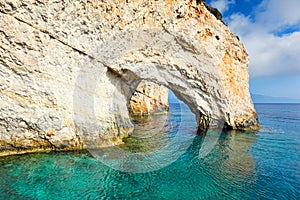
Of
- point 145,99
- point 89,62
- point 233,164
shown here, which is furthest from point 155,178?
point 145,99

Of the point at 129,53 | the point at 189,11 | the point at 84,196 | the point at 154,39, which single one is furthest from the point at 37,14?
the point at 189,11

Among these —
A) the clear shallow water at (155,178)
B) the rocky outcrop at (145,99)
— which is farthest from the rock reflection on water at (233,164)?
the rocky outcrop at (145,99)

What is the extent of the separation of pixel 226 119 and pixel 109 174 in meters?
12.0

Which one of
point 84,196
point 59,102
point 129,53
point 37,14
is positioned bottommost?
point 84,196

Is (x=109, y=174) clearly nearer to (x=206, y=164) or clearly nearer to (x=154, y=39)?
(x=206, y=164)

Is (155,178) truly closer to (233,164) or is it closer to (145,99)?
(233,164)

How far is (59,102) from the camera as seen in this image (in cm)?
826

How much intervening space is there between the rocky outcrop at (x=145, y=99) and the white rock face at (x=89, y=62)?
15132 mm

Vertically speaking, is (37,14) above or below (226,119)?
above

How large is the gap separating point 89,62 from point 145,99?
20776 millimetres

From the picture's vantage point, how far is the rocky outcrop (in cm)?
2836

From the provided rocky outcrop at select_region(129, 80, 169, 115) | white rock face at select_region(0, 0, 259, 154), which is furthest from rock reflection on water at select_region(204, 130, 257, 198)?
rocky outcrop at select_region(129, 80, 169, 115)

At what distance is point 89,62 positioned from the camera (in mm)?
8953

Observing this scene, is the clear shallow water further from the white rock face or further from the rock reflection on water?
the white rock face
